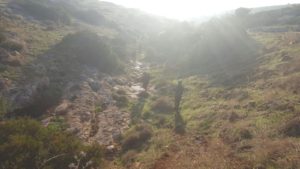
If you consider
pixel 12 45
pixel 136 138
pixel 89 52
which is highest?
pixel 12 45

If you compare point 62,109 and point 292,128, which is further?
point 62,109

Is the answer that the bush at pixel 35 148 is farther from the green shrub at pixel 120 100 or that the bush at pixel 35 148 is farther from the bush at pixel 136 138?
the green shrub at pixel 120 100

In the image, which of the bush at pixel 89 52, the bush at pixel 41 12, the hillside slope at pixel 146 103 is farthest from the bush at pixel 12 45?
the bush at pixel 41 12

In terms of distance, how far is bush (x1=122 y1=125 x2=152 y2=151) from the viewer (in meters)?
21.2

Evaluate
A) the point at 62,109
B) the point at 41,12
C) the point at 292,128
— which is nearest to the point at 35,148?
the point at 62,109

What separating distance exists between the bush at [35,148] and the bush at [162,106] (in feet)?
38.2

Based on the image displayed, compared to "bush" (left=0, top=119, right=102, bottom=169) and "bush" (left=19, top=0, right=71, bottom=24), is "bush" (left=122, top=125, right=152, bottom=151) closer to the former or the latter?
"bush" (left=0, top=119, right=102, bottom=169)

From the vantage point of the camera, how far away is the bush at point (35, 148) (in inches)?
539

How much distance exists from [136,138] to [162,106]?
7.40 m

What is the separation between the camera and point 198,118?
78.7 ft

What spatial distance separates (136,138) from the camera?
21.5m

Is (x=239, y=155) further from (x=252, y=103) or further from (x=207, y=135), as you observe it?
(x=252, y=103)

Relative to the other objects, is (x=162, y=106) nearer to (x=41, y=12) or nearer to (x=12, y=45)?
(x=12, y=45)

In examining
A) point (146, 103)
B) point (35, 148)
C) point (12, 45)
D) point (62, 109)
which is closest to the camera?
point (35, 148)
